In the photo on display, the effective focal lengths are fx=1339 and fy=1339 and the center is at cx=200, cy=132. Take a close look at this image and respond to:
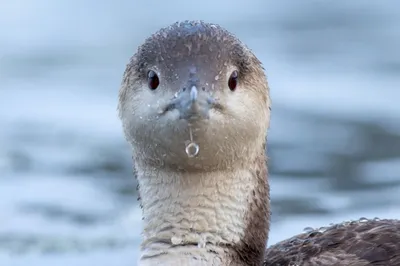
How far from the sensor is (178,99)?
5.71m

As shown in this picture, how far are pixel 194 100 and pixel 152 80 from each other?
394 mm

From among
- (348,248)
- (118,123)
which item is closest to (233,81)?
(348,248)

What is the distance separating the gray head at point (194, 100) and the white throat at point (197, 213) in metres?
0.10

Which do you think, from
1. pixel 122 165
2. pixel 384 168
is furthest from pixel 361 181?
pixel 122 165

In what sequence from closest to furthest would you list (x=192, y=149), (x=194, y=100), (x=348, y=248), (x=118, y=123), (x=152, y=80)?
1. (x=194, y=100)
2. (x=192, y=149)
3. (x=152, y=80)
4. (x=348, y=248)
5. (x=118, y=123)

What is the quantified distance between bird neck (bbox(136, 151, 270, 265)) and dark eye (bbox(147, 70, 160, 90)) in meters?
0.42

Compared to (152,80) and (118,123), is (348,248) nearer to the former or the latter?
(152,80)

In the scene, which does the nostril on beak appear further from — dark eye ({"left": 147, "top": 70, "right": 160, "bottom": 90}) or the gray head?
dark eye ({"left": 147, "top": 70, "right": 160, "bottom": 90})

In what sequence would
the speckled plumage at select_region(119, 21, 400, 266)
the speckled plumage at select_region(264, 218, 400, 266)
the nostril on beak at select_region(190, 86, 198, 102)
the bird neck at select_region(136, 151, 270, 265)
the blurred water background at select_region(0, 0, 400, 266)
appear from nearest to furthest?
the nostril on beak at select_region(190, 86, 198, 102), the speckled plumage at select_region(119, 21, 400, 266), the bird neck at select_region(136, 151, 270, 265), the speckled plumage at select_region(264, 218, 400, 266), the blurred water background at select_region(0, 0, 400, 266)

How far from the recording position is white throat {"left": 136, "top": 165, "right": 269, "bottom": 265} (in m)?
6.12

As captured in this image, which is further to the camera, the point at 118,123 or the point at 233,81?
the point at 118,123

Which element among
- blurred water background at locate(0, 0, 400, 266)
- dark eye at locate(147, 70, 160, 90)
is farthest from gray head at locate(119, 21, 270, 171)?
Answer: blurred water background at locate(0, 0, 400, 266)

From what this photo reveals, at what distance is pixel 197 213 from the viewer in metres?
6.18

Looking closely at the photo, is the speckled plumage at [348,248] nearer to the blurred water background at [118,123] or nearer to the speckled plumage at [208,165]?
the speckled plumage at [208,165]
